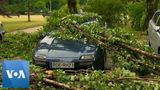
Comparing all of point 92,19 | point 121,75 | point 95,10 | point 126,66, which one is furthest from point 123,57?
point 95,10

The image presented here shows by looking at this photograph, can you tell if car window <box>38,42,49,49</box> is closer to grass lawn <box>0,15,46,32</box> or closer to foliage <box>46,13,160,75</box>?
foliage <box>46,13,160,75</box>

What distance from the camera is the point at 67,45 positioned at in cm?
1284

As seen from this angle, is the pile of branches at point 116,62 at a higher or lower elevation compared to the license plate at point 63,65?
Answer: higher

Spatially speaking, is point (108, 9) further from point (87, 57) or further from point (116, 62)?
point (116, 62)

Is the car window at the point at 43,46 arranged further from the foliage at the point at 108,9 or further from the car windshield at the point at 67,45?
the foliage at the point at 108,9

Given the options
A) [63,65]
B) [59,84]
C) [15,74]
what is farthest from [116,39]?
[15,74]

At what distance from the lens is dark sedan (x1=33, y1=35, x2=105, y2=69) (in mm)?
12000

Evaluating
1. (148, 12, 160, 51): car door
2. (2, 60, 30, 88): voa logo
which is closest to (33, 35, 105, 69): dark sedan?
(148, 12, 160, 51): car door

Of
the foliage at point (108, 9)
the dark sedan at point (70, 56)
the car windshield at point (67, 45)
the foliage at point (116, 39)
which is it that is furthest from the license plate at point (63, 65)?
the foliage at point (108, 9)

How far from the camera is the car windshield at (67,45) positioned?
494 inches

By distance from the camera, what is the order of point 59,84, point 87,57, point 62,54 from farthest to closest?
point 62,54 < point 87,57 < point 59,84

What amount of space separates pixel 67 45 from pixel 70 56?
786 mm

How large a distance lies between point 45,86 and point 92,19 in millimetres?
6883

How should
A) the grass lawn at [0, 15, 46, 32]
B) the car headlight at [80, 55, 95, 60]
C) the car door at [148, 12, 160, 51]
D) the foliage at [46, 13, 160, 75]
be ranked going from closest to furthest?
the foliage at [46, 13, 160, 75] → the car headlight at [80, 55, 95, 60] → the car door at [148, 12, 160, 51] → the grass lawn at [0, 15, 46, 32]
